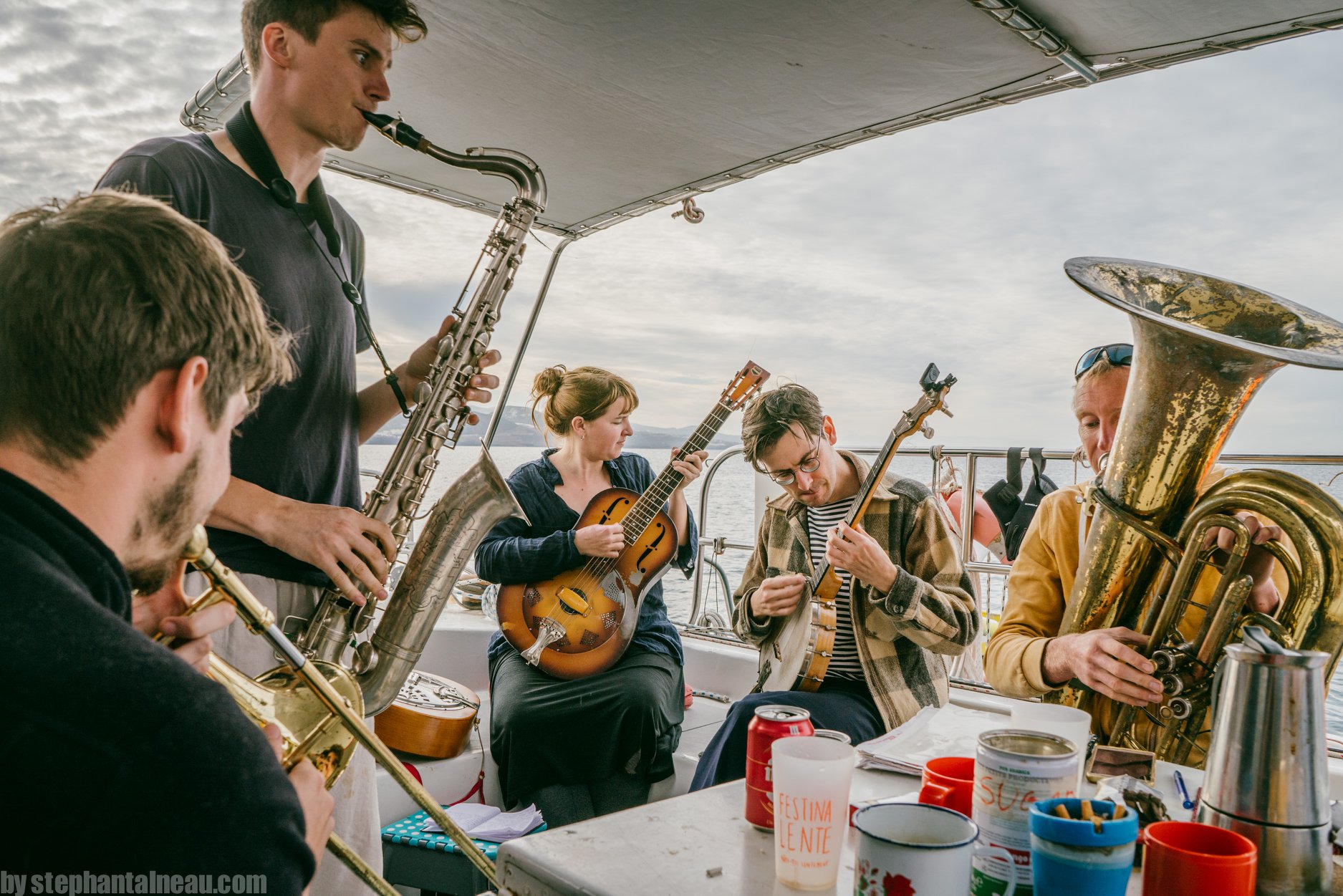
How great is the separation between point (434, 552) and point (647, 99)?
5.28 feet

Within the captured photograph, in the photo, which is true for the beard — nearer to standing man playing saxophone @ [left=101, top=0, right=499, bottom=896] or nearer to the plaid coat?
standing man playing saxophone @ [left=101, top=0, right=499, bottom=896]

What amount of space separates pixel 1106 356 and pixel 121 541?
217 cm

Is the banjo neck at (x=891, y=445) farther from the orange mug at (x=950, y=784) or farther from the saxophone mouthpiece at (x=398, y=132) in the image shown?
the saxophone mouthpiece at (x=398, y=132)

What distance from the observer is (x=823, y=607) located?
247cm

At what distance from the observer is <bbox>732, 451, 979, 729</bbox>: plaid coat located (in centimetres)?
232

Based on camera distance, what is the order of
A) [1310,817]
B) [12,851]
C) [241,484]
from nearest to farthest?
[12,851] → [1310,817] → [241,484]

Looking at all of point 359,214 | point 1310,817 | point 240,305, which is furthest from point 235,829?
point 359,214

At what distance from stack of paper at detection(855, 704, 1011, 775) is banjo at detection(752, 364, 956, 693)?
76 cm

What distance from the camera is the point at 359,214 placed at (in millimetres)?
2008

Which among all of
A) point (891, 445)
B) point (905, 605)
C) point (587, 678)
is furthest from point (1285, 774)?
point (587, 678)

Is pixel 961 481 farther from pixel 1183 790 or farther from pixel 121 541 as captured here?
pixel 121 541

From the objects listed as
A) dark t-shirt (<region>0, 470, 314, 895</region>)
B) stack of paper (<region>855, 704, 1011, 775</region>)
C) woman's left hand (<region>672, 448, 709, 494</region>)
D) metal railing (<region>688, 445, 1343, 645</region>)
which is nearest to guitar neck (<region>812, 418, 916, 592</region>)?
metal railing (<region>688, 445, 1343, 645</region>)

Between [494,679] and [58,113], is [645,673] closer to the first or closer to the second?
[494,679]

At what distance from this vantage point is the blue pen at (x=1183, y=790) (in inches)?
47.0
